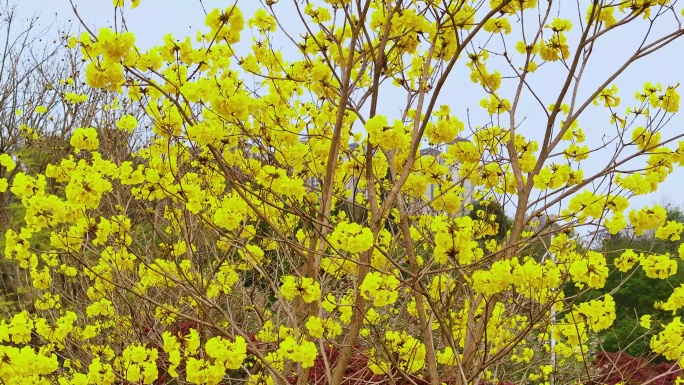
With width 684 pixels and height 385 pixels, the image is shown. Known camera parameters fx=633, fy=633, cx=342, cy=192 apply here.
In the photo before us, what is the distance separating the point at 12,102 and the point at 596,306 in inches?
490

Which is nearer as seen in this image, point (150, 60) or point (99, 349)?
point (150, 60)

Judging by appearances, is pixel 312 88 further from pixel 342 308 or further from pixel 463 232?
pixel 463 232

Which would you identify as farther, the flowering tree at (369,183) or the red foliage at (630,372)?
the red foliage at (630,372)

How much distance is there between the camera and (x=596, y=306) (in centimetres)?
265

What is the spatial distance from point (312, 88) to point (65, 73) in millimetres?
10506

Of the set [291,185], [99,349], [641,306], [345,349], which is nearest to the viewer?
[291,185]

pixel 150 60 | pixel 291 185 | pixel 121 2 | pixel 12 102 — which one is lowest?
pixel 291 185

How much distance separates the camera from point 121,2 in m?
2.67

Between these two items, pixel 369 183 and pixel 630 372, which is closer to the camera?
pixel 369 183

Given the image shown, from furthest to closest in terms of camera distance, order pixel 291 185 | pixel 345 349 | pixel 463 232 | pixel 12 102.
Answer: pixel 12 102, pixel 345 349, pixel 291 185, pixel 463 232

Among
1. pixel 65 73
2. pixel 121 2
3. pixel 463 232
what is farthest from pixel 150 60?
pixel 65 73

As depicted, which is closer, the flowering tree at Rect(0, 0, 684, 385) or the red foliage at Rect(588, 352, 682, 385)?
the flowering tree at Rect(0, 0, 684, 385)

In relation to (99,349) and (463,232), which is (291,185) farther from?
(99,349)

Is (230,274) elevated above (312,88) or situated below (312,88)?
below
